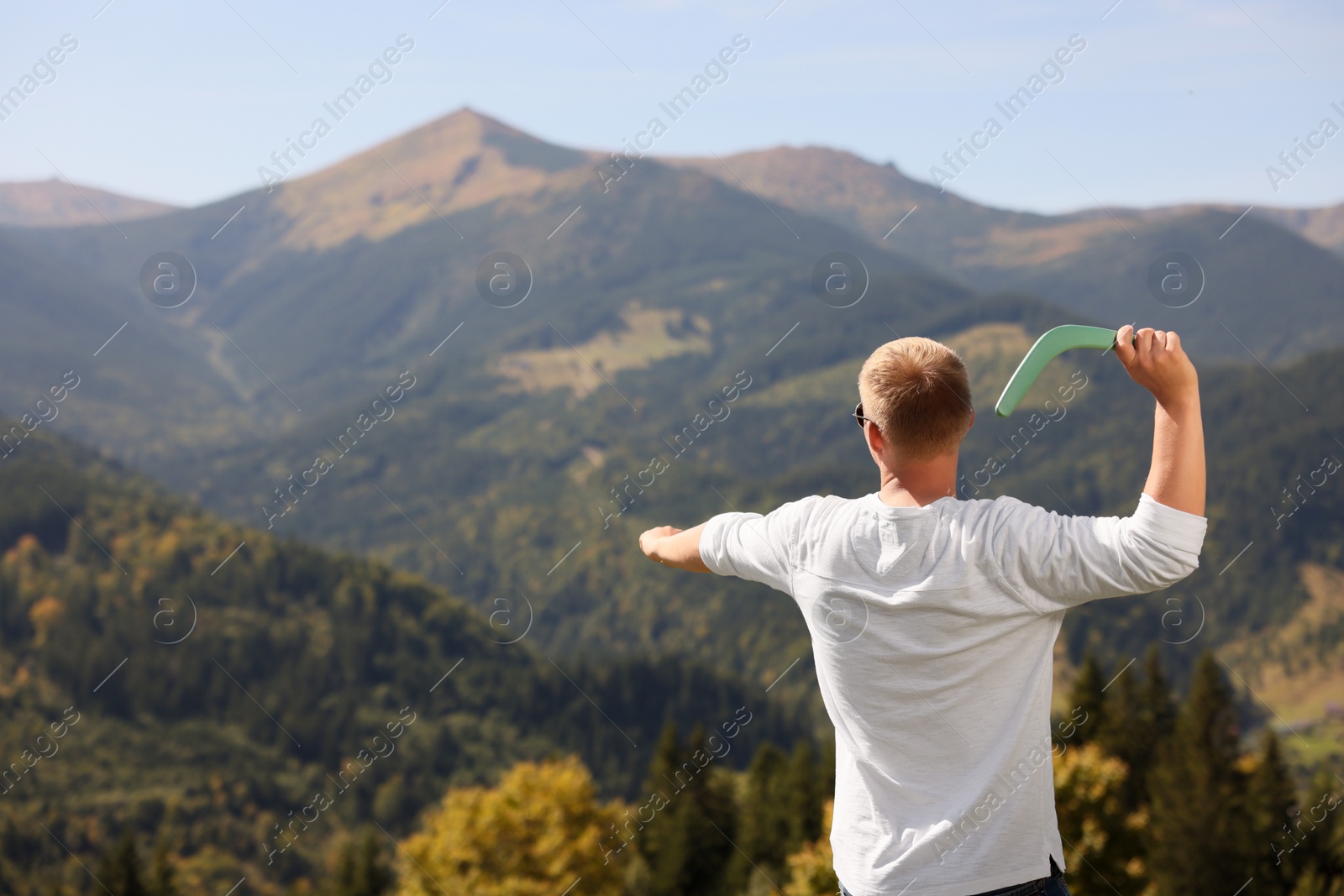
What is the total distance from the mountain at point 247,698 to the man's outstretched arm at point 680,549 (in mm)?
132507

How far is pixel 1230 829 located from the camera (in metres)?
45.7

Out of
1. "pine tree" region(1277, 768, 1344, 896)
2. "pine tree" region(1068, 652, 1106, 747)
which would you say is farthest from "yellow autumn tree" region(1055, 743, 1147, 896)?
"pine tree" region(1068, 652, 1106, 747)

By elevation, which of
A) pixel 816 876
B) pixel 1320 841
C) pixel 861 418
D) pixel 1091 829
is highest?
pixel 861 418

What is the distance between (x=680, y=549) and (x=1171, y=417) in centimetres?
157

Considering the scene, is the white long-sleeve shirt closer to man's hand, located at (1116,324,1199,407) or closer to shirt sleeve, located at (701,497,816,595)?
shirt sleeve, located at (701,497,816,595)

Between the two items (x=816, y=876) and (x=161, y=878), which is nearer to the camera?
(x=816, y=876)

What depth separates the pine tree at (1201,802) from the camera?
42062 millimetres

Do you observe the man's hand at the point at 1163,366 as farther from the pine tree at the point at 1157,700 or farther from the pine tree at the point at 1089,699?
the pine tree at the point at 1157,700

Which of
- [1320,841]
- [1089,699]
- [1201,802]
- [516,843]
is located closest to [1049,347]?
[1320,841]

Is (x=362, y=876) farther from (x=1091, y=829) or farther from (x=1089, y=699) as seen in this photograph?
(x=1091, y=829)

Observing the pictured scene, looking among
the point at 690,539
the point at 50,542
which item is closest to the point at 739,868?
the point at 690,539

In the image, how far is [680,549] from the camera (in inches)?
146

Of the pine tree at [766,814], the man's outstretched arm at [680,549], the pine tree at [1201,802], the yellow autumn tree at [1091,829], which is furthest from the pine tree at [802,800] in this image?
the man's outstretched arm at [680,549]

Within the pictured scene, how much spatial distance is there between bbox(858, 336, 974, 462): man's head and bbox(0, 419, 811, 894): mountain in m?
133
